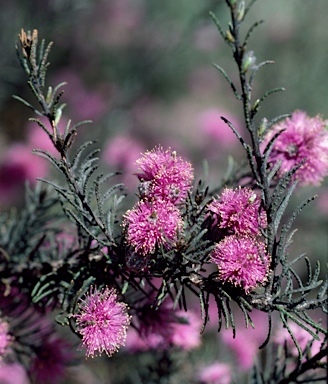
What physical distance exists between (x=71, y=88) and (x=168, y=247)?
1424mm

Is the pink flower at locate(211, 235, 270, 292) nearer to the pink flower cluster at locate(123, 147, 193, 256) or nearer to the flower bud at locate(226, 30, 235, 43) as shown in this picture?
the pink flower cluster at locate(123, 147, 193, 256)

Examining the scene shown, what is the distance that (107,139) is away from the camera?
139cm

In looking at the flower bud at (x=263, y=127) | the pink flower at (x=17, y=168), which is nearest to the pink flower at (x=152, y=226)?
the flower bud at (x=263, y=127)

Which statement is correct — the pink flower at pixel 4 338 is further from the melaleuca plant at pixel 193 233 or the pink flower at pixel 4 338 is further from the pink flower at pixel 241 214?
the pink flower at pixel 241 214

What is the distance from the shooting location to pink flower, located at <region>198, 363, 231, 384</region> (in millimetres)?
798

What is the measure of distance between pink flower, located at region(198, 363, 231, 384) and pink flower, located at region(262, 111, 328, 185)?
0.38m

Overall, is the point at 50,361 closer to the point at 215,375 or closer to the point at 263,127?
the point at 215,375

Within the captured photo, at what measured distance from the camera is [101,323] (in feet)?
1.55

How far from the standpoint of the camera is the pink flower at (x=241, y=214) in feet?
1.54

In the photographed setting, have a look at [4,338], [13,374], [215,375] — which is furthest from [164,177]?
[13,374]

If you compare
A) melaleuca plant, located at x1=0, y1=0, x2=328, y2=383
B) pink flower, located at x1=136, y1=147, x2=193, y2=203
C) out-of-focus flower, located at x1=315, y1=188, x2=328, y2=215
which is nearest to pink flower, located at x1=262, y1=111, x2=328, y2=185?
melaleuca plant, located at x1=0, y1=0, x2=328, y2=383

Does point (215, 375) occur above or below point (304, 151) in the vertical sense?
below

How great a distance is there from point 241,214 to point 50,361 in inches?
14.7

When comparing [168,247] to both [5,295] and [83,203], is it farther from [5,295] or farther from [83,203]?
[5,295]
